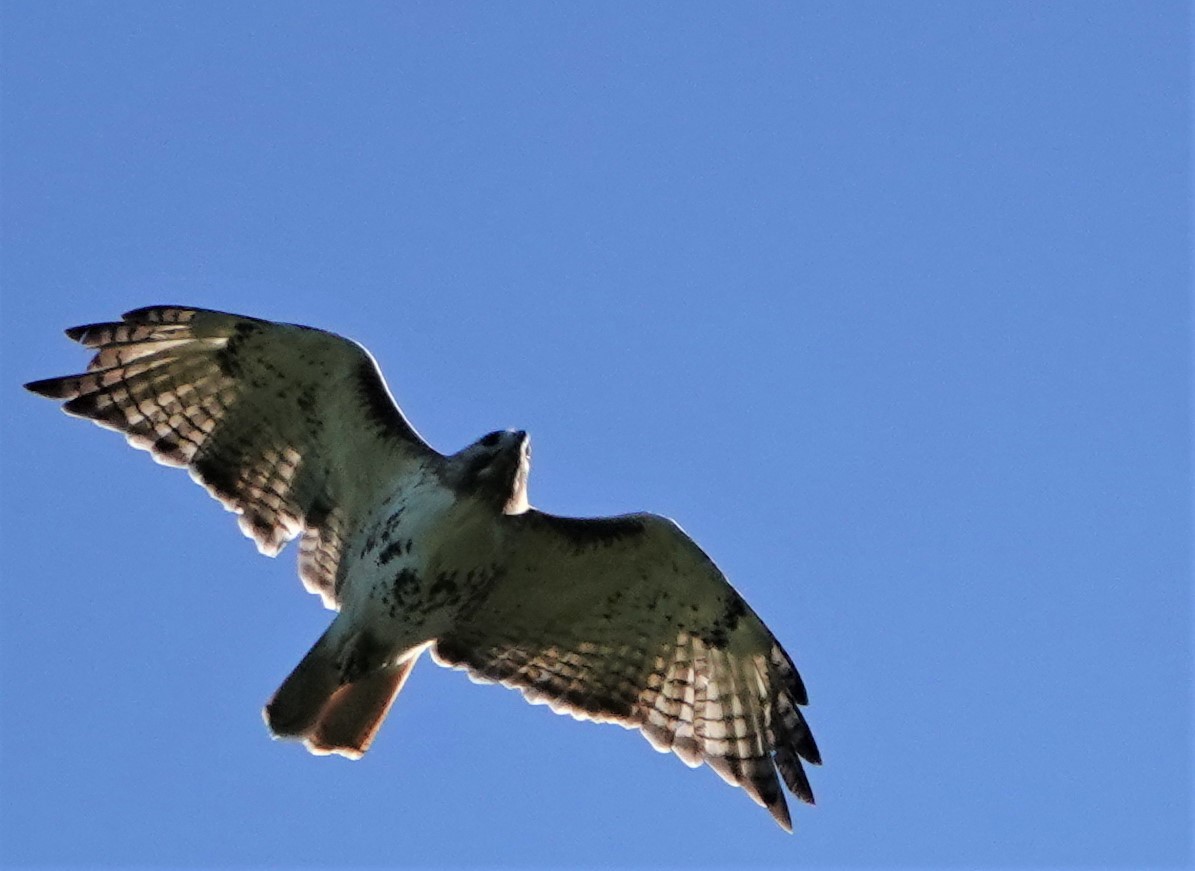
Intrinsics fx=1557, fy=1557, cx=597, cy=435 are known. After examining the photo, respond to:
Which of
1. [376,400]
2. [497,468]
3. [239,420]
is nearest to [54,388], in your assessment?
[239,420]

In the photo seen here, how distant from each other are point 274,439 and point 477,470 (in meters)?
1.46

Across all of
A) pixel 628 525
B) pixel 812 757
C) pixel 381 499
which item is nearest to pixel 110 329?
pixel 381 499

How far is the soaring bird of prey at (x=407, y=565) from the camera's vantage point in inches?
315

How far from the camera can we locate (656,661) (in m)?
8.55

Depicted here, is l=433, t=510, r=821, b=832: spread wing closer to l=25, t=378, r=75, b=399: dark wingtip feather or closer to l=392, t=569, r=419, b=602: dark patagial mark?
l=392, t=569, r=419, b=602: dark patagial mark

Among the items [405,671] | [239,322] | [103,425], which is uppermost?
[239,322]

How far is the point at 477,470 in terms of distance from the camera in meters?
7.78

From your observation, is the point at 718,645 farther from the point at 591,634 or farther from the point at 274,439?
the point at 274,439

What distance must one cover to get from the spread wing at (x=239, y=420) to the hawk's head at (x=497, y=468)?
0.73 m

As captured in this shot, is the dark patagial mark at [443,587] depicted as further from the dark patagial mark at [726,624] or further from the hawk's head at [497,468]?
the dark patagial mark at [726,624]

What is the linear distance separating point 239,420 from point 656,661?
2.66 metres

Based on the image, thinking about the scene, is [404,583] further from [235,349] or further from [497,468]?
[235,349]

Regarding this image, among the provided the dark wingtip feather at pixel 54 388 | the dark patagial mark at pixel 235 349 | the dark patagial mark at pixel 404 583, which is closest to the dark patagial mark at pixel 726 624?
the dark patagial mark at pixel 404 583

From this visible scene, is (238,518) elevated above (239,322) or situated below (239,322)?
below
